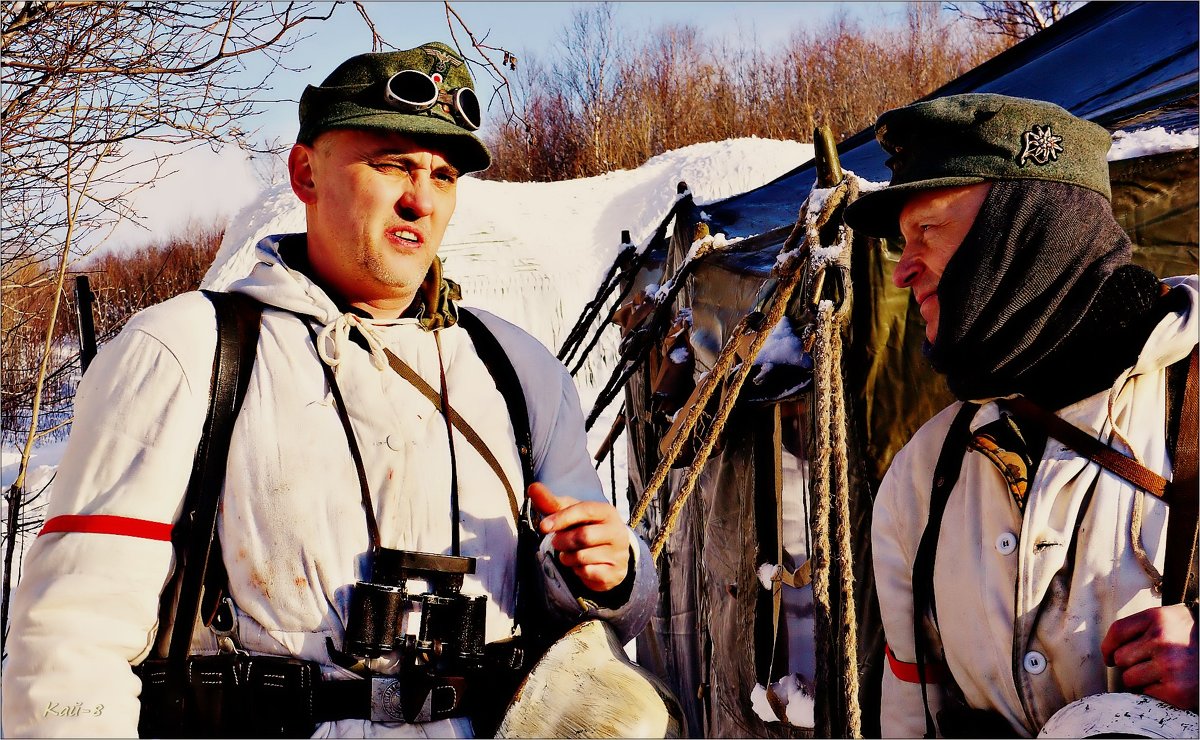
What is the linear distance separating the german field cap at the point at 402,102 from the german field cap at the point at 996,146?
2.93 feet

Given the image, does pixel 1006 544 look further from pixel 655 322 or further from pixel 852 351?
pixel 655 322

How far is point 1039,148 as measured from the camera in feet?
6.34

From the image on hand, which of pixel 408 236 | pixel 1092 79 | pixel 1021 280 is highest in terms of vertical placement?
pixel 1092 79

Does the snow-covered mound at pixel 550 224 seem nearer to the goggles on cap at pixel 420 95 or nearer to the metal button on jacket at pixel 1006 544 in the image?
the goggles on cap at pixel 420 95

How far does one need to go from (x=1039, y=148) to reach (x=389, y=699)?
1.60 m

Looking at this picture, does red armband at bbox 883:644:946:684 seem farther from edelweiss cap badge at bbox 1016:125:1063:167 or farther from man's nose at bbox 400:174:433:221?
man's nose at bbox 400:174:433:221

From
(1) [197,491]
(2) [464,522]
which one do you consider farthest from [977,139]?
(1) [197,491]

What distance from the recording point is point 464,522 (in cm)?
196

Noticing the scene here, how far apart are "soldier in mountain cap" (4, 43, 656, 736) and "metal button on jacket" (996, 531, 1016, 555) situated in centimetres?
70

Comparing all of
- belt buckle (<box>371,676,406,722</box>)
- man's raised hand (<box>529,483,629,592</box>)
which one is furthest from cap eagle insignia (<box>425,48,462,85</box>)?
belt buckle (<box>371,676,406,722</box>)

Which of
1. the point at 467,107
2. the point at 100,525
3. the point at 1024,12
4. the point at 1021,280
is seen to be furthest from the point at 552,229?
the point at 100,525

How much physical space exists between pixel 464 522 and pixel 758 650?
2126mm

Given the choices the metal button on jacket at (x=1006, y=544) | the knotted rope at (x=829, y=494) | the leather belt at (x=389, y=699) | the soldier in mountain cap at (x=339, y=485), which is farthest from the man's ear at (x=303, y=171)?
the metal button on jacket at (x=1006, y=544)

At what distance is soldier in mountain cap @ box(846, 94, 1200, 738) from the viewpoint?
5.76ft
